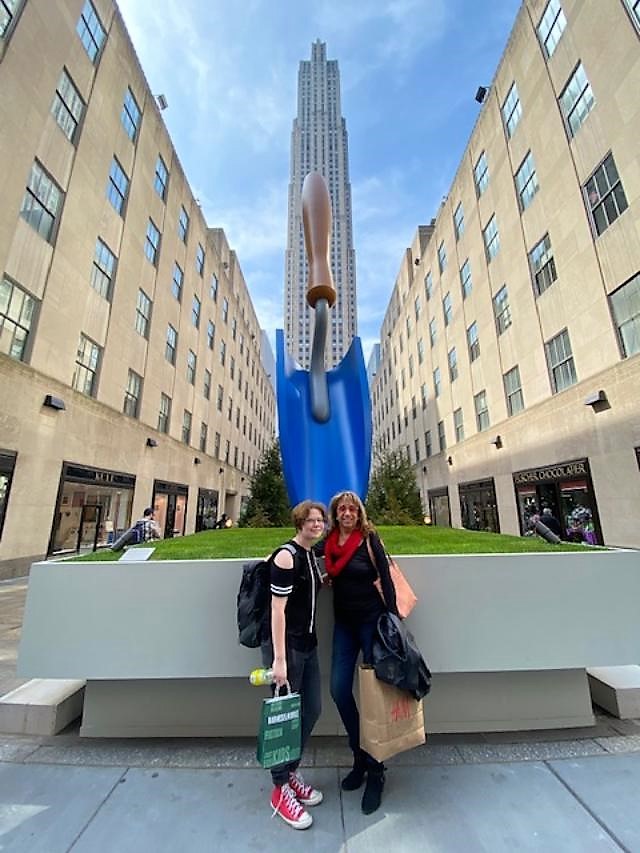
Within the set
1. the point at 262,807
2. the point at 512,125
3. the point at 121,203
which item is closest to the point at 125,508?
the point at 121,203

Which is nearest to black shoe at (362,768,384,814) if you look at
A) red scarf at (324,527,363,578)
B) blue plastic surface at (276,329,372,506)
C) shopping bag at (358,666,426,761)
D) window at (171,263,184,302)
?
shopping bag at (358,666,426,761)

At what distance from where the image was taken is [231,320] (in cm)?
3089

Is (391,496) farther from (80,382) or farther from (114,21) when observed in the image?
(114,21)

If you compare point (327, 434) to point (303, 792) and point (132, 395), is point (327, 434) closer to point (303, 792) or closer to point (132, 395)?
point (303, 792)

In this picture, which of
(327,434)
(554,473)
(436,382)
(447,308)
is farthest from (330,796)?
(436,382)

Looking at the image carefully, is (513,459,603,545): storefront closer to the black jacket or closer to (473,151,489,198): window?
the black jacket

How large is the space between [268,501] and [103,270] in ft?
36.2

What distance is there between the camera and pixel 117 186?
15.5m

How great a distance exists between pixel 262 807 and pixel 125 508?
15.5m

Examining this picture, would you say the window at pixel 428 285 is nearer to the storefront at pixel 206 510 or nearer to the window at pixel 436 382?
the window at pixel 436 382

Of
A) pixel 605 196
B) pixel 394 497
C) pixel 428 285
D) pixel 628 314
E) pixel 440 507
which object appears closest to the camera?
pixel 628 314

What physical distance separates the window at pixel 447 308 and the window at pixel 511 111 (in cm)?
826

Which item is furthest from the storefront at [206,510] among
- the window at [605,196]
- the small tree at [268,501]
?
the window at [605,196]

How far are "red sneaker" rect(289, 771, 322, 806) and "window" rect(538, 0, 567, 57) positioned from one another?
20.0m
